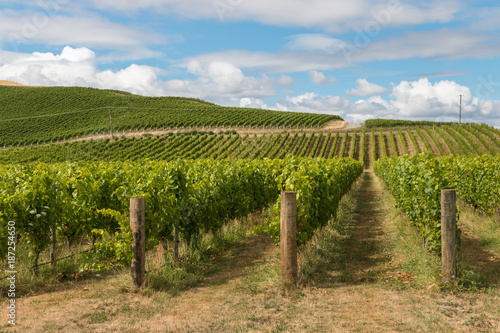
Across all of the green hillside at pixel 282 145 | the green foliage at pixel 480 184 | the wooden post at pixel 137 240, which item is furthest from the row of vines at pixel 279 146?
the wooden post at pixel 137 240

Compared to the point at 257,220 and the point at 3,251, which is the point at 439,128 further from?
the point at 3,251

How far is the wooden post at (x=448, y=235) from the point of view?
18.4 ft

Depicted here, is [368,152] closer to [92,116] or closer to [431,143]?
[431,143]

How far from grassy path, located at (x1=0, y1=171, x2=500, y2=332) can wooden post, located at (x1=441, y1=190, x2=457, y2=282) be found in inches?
15.6

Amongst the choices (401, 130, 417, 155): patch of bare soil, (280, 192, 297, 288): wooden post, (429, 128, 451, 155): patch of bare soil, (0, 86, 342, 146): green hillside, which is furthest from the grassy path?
(0, 86, 342, 146): green hillside

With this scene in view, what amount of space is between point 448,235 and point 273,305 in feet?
9.95

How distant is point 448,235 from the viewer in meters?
5.64

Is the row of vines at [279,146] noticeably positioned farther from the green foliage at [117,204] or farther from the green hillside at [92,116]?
the green foliage at [117,204]

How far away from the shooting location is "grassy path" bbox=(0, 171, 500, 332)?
14.7ft

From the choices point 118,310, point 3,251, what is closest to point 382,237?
point 118,310

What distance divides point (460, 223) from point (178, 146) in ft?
156

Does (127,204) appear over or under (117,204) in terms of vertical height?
over

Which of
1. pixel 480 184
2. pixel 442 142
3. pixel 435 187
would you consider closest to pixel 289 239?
pixel 435 187

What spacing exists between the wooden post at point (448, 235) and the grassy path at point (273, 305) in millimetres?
397
